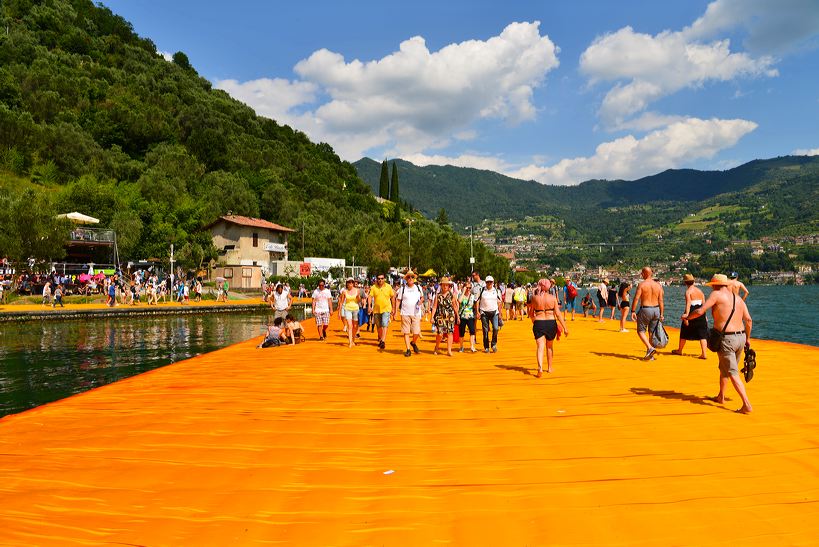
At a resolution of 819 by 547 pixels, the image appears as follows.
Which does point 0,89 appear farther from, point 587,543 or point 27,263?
point 587,543

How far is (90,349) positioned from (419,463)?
606 inches

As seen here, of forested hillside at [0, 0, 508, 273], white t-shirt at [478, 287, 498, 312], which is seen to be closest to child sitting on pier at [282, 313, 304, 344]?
white t-shirt at [478, 287, 498, 312]

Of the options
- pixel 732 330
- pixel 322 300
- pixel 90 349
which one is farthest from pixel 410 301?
pixel 90 349

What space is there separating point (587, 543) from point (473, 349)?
9.18 metres

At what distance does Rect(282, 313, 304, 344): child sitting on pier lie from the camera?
1511 cm

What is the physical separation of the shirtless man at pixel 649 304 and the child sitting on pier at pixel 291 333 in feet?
30.8

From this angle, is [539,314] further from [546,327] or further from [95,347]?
[95,347]

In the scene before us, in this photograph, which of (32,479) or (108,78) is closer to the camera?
(32,479)

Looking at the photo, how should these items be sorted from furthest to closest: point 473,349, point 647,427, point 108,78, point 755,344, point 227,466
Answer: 1. point 108,78
2. point 755,344
3. point 473,349
4. point 647,427
5. point 227,466

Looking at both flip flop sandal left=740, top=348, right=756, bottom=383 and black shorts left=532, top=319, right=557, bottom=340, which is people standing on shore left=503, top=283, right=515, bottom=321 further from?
flip flop sandal left=740, top=348, right=756, bottom=383

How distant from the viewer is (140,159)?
69688mm

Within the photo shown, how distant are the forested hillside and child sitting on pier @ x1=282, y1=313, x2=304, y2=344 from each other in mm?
25876

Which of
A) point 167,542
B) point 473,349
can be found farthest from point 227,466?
point 473,349

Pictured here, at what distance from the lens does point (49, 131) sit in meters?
59.3
